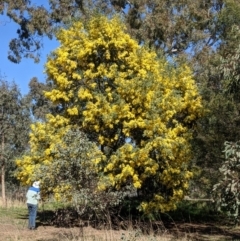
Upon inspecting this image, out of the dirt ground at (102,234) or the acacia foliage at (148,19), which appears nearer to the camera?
the dirt ground at (102,234)

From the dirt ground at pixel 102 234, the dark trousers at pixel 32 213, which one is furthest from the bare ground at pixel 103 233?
the dark trousers at pixel 32 213

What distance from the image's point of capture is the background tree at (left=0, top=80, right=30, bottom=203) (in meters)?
27.4

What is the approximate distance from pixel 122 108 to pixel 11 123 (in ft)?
44.4

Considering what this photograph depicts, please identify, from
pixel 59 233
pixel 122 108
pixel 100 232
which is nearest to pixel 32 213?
pixel 59 233

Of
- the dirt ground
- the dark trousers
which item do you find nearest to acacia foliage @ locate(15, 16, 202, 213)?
the dirt ground

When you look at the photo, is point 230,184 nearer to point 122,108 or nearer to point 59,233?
point 59,233

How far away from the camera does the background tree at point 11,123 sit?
89.8ft

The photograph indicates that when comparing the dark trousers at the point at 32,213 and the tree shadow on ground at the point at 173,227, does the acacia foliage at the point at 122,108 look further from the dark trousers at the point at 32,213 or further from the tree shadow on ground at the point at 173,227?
the dark trousers at the point at 32,213

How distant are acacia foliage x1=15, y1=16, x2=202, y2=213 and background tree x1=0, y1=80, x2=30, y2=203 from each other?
33.2 ft

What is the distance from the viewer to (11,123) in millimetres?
28281

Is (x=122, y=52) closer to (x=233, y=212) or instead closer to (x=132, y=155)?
(x=132, y=155)

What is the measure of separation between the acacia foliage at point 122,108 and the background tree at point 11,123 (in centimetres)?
1011

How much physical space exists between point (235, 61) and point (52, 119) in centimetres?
850

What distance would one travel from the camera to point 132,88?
16203mm
